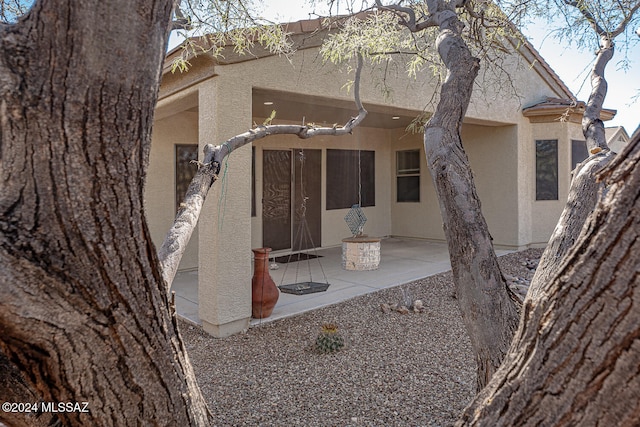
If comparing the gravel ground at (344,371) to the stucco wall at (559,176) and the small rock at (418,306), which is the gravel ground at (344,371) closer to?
the small rock at (418,306)

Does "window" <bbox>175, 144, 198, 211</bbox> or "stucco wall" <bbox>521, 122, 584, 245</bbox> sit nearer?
"window" <bbox>175, 144, 198, 211</bbox>

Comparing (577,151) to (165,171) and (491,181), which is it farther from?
(165,171)

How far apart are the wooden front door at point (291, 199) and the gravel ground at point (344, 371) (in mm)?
4415

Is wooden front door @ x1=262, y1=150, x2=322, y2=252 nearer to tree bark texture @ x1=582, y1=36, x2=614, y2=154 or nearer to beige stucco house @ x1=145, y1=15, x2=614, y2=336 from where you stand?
beige stucco house @ x1=145, y1=15, x2=614, y2=336

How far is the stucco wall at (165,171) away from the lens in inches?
340

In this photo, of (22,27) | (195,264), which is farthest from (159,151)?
(22,27)

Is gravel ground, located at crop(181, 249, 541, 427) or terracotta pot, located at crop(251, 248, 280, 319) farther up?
terracotta pot, located at crop(251, 248, 280, 319)

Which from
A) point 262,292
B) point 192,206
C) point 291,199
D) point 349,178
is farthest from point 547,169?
point 192,206

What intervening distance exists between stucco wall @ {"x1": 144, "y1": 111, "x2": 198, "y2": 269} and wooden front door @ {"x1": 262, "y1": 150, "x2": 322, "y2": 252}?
1.94m

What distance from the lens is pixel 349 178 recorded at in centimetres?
1230

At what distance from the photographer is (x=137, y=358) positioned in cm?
129

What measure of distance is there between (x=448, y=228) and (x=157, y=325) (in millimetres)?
1653

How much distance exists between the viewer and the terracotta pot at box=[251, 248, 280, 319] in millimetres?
5969

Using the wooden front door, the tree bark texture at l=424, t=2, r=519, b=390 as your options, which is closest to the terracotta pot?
the tree bark texture at l=424, t=2, r=519, b=390
